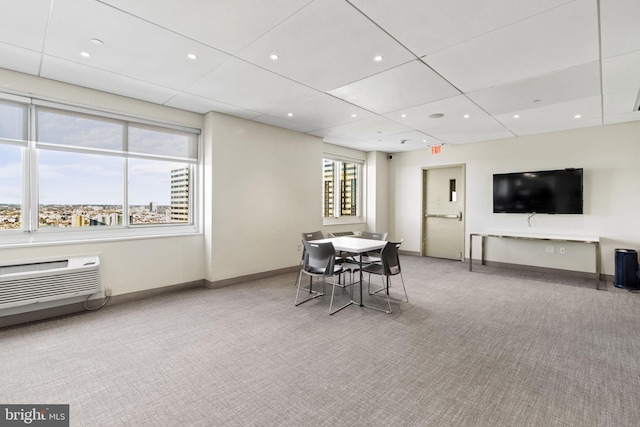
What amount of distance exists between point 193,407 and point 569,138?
23.9ft

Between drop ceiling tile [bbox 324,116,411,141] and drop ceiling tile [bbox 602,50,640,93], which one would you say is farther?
drop ceiling tile [bbox 324,116,411,141]

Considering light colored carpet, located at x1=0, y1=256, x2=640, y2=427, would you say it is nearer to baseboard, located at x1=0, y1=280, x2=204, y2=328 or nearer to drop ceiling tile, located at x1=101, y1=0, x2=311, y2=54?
baseboard, located at x1=0, y1=280, x2=204, y2=328

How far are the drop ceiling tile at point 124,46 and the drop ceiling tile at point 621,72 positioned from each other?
398cm

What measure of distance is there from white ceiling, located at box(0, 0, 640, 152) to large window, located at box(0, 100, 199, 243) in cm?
51

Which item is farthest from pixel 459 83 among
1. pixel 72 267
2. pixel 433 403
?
pixel 72 267

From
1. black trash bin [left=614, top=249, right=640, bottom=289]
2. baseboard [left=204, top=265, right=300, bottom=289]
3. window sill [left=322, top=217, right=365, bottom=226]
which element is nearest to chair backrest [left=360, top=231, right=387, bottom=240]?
baseboard [left=204, top=265, right=300, bottom=289]

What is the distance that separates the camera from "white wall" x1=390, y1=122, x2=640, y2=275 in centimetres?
518

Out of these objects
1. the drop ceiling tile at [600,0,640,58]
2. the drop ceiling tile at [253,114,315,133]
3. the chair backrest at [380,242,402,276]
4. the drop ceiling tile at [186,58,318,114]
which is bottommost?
the chair backrest at [380,242,402,276]

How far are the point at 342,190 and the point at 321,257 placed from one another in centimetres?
415

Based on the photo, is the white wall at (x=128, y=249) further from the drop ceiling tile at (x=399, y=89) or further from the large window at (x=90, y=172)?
the drop ceiling tile at (x=399, y=89)

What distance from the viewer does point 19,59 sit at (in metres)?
3.08

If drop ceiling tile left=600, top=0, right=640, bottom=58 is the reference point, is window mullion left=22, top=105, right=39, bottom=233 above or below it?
below

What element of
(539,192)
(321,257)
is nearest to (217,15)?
(321,257)

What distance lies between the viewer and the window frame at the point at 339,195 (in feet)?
23.8
